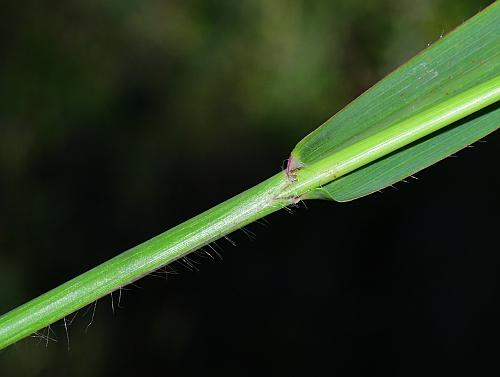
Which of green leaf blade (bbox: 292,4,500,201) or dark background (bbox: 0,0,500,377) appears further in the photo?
dark background (bbox: 0,0,500,377)

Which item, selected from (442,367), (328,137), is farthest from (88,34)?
(328,137)

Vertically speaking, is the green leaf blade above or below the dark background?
below

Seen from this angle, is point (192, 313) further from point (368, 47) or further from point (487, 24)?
point (487, 24)

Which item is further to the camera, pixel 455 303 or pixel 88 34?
pixel 88 34

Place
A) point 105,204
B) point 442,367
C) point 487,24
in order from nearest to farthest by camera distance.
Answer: point 487,24
point 442,367
point 105,204

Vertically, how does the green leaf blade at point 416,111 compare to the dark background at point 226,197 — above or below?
below

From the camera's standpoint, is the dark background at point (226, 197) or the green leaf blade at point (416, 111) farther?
the dark background at point (226, 197)

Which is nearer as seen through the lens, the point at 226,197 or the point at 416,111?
the point at 416,111

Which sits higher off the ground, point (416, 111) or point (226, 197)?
point (226, 197)
